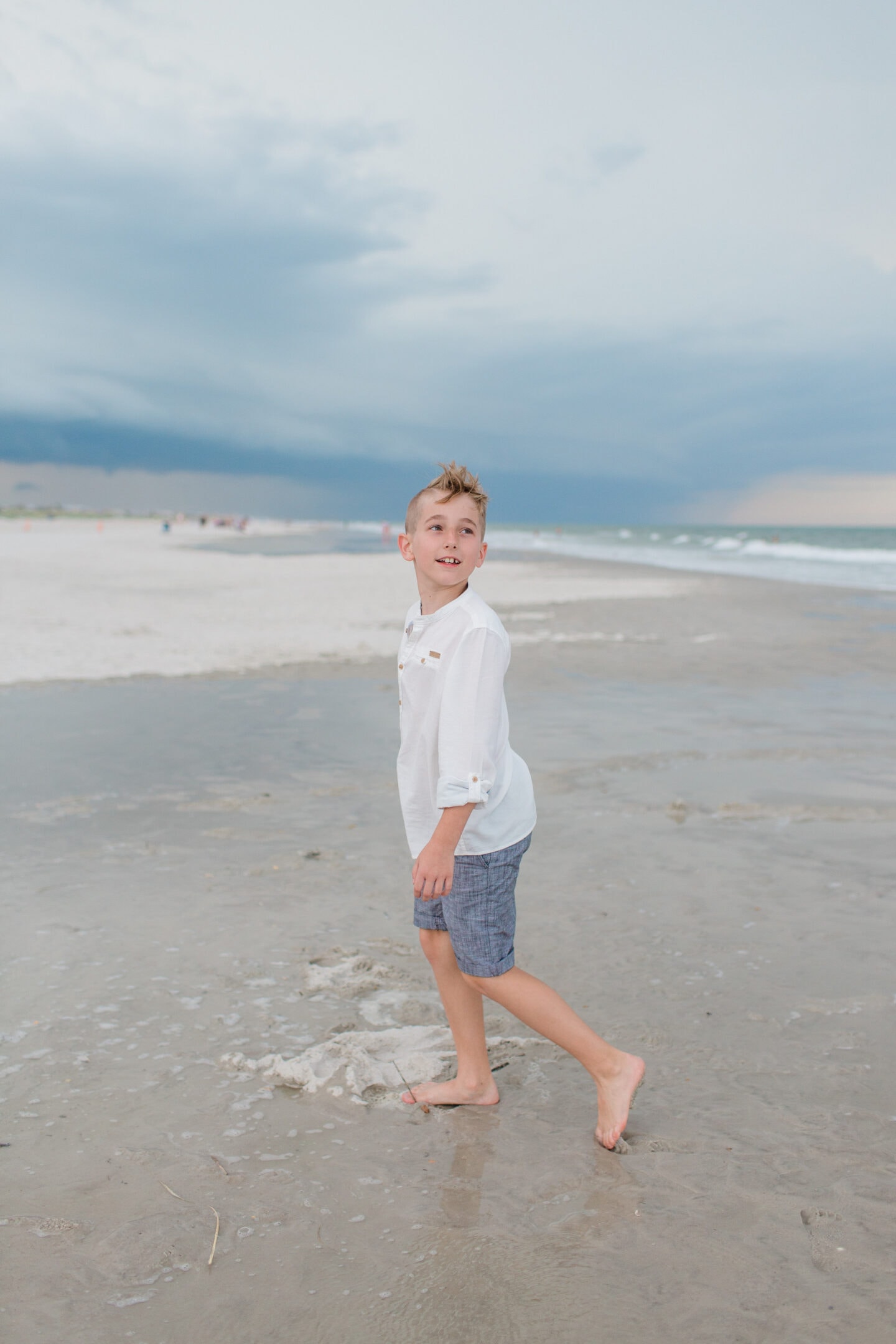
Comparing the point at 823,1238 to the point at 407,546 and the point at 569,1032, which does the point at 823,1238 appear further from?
the point at 407,546

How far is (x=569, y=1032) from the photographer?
106 inches

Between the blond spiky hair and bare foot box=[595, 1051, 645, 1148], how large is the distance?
1540mm

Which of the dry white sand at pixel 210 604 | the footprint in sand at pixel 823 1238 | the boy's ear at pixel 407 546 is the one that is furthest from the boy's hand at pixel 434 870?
the dry white sand at pixel 210 604

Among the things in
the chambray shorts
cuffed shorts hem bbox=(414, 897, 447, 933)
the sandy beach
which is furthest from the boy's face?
the sandy beach

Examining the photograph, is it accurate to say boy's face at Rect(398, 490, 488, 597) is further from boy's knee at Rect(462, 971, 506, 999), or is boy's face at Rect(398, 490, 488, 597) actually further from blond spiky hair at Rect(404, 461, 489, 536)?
boy's knee at Rect(462, 971, 506, 999)

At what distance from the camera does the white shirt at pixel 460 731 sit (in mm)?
2453

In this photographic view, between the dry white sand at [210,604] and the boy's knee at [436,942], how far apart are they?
7941mm

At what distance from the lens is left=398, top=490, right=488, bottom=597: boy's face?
2.60m

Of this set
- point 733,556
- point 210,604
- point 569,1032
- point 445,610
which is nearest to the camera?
point 445,610

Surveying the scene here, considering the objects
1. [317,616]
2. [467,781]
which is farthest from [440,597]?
[317,616]

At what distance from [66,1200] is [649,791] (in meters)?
4.36

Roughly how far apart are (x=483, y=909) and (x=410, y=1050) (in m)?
0.80

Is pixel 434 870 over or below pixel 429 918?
over

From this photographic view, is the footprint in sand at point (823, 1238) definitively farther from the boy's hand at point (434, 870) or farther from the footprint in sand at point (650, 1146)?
the boy's hand at point (434, 870)
